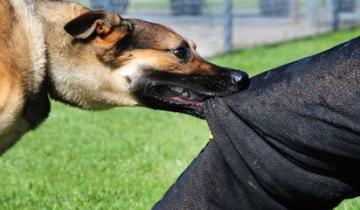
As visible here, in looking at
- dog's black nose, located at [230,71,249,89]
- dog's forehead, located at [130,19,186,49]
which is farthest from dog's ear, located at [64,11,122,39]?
dog's black nose, located at [230,71,249,89]

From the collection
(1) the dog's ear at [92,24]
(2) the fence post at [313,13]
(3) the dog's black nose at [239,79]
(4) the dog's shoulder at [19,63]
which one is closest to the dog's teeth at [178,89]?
(3) the dog's black nose at [239,79]

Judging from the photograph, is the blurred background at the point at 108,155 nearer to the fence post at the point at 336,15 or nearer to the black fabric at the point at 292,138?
the black fabric at the point at 292,138

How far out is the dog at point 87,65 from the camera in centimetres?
412

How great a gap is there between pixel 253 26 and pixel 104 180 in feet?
36.8

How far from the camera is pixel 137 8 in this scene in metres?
13.4

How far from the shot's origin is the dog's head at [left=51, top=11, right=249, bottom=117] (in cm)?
420

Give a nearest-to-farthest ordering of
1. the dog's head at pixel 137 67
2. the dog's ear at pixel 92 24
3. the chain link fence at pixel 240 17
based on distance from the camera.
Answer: the dog's ear at pixel 92 24, the dog's head at pixel 137 67, the chain link fence at pixel 240 17

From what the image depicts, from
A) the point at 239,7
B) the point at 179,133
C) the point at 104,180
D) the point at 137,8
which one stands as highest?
the point at 104,180

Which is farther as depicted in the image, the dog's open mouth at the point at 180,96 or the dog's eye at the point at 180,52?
the dog's eye at the point at 180,52

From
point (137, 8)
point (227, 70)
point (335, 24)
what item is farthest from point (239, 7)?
point (227, 70)

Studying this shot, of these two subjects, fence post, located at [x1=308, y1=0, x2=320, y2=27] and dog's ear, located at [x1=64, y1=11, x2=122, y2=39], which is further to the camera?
fence post, located at [x1=308, y1=0, x2=320, y2=27]

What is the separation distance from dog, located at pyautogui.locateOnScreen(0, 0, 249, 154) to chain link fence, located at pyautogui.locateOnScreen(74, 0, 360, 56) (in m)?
6.01

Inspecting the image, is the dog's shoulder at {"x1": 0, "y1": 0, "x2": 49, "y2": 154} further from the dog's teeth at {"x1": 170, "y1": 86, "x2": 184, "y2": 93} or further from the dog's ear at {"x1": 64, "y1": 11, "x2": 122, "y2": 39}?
the dog's teeth at {"x1": 170, "y1": 86, "x2": 184, "y2": 93}

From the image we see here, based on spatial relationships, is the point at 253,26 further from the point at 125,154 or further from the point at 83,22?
the point at 83,22
